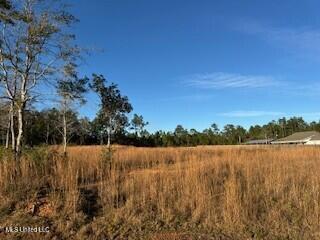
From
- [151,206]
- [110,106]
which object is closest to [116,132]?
Answer: [110,106]

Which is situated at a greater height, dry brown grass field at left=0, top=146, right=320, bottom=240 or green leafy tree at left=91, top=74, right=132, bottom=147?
green leafy tree at left=91, top=74, right=132, bottom=147

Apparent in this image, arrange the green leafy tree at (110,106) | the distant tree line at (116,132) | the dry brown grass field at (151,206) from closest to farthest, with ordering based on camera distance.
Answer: the dry brown grass field at (151,206), the distant tree line at (116,132), the green leafy tree at (110,106)

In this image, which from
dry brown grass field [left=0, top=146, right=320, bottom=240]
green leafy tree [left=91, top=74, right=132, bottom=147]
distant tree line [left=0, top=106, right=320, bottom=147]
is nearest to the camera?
dry brown grass field [left=0, top=146, right=320, bottom=240]

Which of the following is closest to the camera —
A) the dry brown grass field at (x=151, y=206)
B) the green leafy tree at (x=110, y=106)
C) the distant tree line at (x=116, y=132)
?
the dry brown grass field at (x=151, y=206)

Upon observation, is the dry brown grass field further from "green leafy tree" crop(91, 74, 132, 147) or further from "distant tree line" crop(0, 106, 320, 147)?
"green leafy tree" crop(91, 74, 132, 147)

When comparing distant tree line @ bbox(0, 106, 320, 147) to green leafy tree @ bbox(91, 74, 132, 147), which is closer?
distant tree line @ bbox(0, 106, 320, 147)

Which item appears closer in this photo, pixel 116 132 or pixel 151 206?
pixel 151 206

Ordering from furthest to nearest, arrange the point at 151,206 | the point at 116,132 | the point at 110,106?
the point at 116,132, the point at 110,106, the point at 151,206

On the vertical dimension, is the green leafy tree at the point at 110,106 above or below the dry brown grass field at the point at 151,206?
above

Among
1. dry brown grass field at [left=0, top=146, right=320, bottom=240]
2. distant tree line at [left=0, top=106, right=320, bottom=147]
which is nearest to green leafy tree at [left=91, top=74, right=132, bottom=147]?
distant tree line at [left=0, top=106, right=320, bottom=147]

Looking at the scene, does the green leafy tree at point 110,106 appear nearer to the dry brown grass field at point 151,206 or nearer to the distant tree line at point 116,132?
the distant tree line at point 116,132

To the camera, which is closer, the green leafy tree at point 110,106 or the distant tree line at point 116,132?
the distant tree line at point 116,132

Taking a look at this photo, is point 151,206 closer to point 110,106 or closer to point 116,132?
point 110,106

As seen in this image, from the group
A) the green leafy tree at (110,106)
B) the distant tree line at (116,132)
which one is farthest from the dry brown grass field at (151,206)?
the green leafy tree at (110,106)
